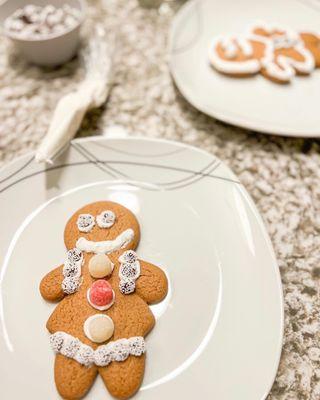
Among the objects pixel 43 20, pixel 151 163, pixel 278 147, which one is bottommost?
pixel 278 147

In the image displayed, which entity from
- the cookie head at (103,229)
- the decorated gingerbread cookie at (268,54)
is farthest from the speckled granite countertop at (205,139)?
the cookie head at (103,229)

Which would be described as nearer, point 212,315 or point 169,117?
point 212,315

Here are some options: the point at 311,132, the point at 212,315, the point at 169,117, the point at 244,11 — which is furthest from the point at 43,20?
the point at 212,315

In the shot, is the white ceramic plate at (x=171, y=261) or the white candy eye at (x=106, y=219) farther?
the white candy eye at (x=106, y=219)

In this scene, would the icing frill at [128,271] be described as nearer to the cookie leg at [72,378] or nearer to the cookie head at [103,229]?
the cookie head at [103,229]

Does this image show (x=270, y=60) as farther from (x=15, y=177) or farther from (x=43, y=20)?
(x=15, y=177)

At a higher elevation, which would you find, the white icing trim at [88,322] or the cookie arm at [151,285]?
the white icing trim at [88,322]
